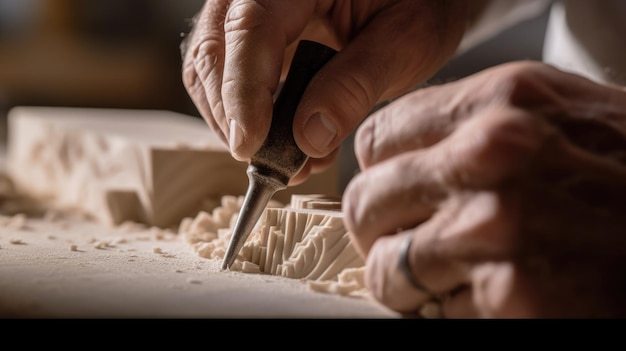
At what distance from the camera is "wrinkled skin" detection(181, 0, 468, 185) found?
1.06 m

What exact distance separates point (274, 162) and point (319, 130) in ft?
0.27

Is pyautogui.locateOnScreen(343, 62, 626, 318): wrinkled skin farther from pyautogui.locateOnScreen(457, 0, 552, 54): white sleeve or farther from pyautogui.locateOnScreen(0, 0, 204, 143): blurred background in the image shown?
pyautogui.locateOnScreen(0, 0, 204, 143): blurred background

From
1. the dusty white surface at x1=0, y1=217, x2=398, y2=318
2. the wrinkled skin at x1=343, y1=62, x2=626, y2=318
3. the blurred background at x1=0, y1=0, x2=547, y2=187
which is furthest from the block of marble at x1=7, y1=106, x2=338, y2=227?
the blurred background at x1=0, y1=0, x2=547, y2=187

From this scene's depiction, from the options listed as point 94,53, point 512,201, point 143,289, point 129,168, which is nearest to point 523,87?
point 512,201

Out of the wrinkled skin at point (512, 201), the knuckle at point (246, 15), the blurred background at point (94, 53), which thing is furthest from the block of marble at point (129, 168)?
the blurred background at point (94, 53)

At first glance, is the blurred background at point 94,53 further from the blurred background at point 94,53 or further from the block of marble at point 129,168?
the block of marble at point 129,168

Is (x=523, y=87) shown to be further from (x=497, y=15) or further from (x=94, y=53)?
(x=94, y=53)

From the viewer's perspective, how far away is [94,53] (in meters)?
5.79

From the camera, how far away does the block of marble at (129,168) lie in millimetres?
1688

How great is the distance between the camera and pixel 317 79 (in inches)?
42.9

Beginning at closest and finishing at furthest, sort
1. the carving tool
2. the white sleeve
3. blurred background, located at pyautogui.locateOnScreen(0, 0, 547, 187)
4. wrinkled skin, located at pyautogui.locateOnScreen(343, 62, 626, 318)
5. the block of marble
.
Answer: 1. wrinkled skin, located at pyautogui.locateOnScreen(343, 62, 626, 318)
2. the carving tool
3. the block of marble
4. the white sleeve
5. blurred background, located at pyautogui.locateOnScreen(0, 0, 547, 187)

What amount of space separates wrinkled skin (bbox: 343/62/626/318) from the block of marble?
0.96 meters

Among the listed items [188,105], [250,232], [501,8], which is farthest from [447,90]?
[188,105]
